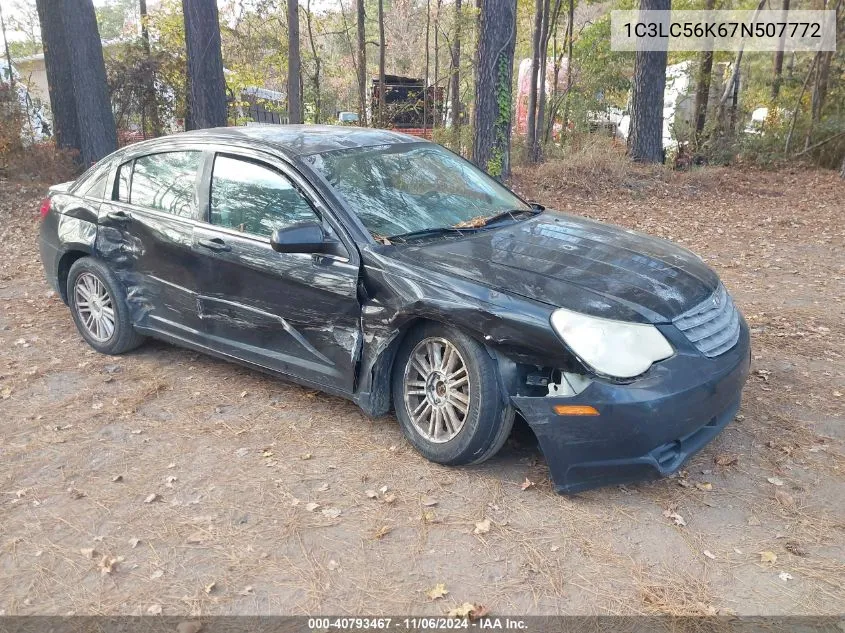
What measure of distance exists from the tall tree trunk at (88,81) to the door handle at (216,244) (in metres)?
9.67

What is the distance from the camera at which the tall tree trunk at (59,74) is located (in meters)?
13.4

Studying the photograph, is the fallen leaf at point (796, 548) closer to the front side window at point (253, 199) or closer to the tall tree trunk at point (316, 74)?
the front side window at point (253, 199)

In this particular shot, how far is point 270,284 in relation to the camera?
14.1 feet

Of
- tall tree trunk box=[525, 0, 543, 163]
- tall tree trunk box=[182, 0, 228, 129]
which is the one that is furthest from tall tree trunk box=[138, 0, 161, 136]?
tall tree trunk box=[525, 0, 543, 163]

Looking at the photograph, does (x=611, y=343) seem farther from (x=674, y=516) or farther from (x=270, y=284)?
(x=270, y=284)

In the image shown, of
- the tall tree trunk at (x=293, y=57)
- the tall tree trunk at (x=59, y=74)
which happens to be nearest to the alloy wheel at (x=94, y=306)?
the tall tree trunk at (x=59, y=74)

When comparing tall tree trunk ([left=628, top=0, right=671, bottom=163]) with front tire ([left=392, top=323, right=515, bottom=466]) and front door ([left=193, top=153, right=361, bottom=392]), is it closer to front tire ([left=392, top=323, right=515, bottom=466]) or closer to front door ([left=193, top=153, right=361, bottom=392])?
front door ([left=193, top=153, right=361, bottom=392])

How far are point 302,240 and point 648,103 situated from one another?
11.9 meters

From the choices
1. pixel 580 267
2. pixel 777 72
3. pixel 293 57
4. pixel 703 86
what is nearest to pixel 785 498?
pixel 580 267

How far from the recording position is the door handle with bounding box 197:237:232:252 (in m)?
4.50

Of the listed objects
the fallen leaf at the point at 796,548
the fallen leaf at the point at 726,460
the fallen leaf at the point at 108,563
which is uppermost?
the fallen leaf at the point at 726,460

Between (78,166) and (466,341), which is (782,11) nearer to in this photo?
A: (78,166)

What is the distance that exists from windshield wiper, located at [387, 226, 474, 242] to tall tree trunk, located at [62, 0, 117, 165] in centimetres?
1064

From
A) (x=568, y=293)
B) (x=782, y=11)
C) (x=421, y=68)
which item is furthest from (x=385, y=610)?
(x=421, y=68)
